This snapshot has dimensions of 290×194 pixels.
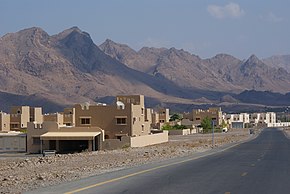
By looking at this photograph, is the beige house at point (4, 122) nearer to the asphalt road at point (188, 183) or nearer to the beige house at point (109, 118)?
the beige house at point (109, 118)

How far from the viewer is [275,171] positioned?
91.2 feet

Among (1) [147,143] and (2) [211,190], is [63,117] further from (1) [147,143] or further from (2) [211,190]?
(2) [211,190]

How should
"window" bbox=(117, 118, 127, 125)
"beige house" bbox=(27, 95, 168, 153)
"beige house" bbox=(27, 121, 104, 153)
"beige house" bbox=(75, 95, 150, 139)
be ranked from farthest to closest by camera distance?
"window" bbox=(117, 118, 127, 125)
"beige house" bbox=(75, 95, 150, 139)
"beige house" bbox=(27, 95, 168, 153)
"beige house" bbox=(27, 121, 104, 153)

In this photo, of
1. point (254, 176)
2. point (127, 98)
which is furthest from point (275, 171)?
point (127, 98)

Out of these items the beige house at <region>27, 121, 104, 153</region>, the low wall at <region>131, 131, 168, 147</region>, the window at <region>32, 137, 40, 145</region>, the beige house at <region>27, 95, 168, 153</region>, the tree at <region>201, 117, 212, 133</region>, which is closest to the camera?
the beige house at <region>27, 121, 104, 153</region>

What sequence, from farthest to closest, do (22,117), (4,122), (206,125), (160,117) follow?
(160,117) < (206,125) < (22,117) < (4,122)

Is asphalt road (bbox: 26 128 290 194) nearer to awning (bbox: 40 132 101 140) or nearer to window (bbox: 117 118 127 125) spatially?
awning (bbox: 40 132 101 140)

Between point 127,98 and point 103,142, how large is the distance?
2333cm

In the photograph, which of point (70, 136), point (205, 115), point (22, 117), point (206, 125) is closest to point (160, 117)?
point (206, 125)

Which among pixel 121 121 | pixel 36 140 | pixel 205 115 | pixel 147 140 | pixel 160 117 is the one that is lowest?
pixel 147 140

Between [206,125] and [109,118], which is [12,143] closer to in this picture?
[109,118]

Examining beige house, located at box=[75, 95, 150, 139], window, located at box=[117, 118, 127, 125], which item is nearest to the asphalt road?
beige house, located at box=[75, 95, 150, 139]

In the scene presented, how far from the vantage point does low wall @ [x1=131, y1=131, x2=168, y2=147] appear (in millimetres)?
71375

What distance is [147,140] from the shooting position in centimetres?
7744
